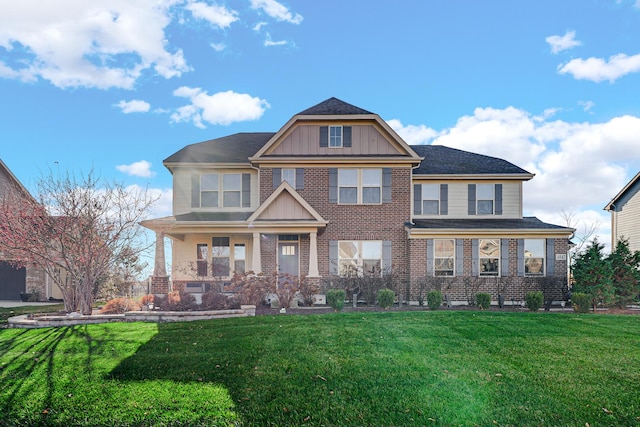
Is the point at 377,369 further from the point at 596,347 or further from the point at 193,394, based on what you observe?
the point at 596,347

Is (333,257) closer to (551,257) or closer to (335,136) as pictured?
(335,136)

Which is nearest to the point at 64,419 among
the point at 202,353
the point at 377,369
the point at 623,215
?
the point at 202,353

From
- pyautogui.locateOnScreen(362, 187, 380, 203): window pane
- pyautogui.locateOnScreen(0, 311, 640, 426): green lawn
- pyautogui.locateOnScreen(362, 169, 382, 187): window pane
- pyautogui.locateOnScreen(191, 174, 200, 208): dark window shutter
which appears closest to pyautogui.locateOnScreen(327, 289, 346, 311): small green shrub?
pyautogui.locateOnScreen(0, 311, 640, 426): green lawn

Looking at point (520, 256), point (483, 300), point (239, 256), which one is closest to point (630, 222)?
point (520, 256)

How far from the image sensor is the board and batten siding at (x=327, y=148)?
62.8 feet

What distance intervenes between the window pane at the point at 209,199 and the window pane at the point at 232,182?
1.78 feet

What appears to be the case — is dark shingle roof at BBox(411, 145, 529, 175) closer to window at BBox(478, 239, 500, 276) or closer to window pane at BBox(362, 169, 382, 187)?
window pane at BBox(362, 169, 382, 187)

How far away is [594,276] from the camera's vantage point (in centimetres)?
1655

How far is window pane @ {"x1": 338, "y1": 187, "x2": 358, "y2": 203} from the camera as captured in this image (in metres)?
19.1

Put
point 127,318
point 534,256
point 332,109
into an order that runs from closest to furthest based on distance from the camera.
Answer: point 127,318 → point 534,256 → point 332,109

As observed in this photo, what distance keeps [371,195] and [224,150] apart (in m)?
7.14

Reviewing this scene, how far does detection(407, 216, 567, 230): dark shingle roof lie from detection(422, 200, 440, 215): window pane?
41cm

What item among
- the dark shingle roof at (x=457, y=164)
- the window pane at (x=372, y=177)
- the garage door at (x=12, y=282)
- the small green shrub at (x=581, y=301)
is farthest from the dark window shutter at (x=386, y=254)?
the garage door at (x=12, y=282)

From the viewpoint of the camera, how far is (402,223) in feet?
62.2
